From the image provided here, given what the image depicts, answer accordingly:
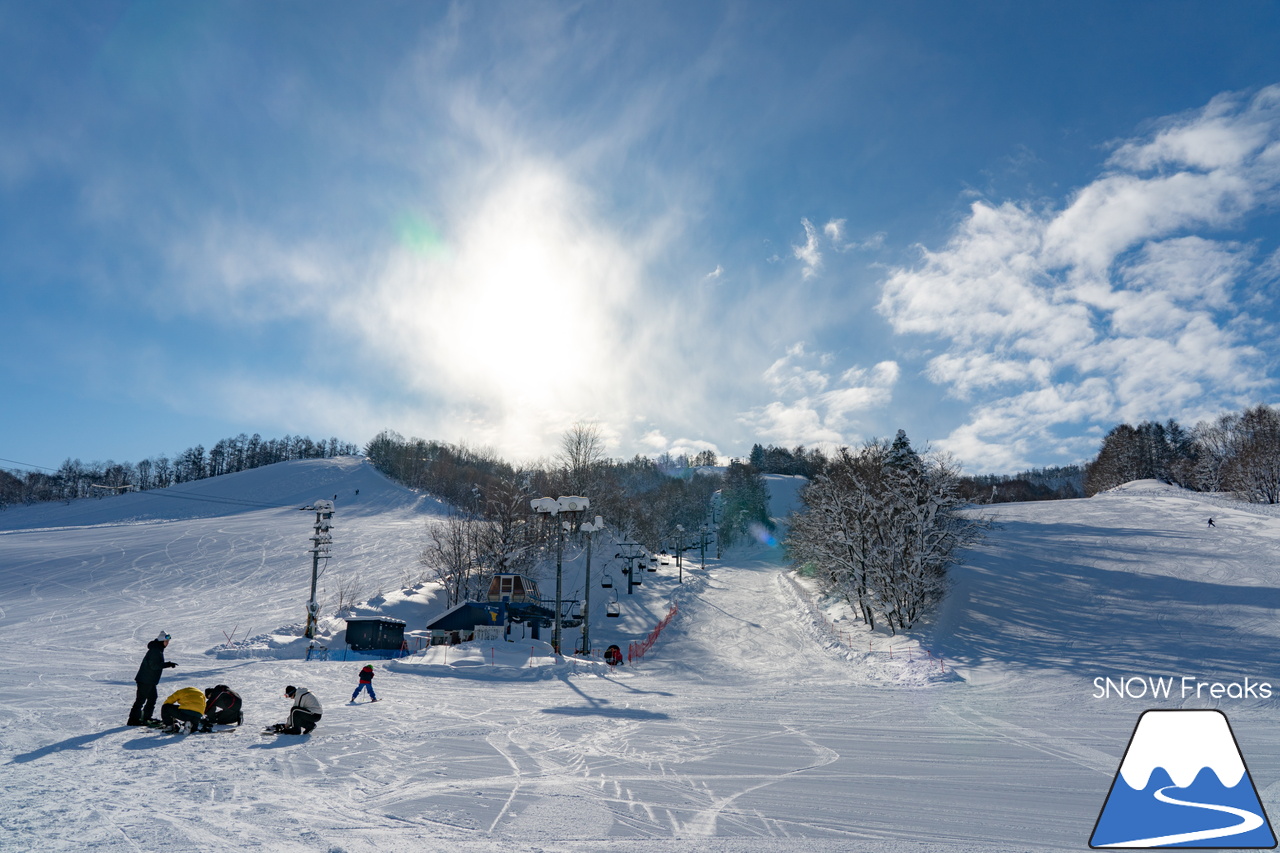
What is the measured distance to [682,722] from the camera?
1388cm

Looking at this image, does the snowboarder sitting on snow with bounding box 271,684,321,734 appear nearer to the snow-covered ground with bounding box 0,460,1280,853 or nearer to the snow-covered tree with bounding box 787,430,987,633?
the snow-covered ground with bounding box 0,460,1280,853

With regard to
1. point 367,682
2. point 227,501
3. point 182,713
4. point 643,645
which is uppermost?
point 227,501

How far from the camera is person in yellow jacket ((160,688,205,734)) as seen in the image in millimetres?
11117

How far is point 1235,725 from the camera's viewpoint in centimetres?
1404

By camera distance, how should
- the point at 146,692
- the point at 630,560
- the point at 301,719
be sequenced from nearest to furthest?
the point at 301,719
the point at 146,692
the point at 630,560

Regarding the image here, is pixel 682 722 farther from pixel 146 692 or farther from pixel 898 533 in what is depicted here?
pixel 898 533

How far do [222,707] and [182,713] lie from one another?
2.16 ft

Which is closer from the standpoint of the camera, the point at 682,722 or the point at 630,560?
the point at 682,722

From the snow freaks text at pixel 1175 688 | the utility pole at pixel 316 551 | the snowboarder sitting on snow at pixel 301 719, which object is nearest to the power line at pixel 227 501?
the utility pole at pixel 316 551

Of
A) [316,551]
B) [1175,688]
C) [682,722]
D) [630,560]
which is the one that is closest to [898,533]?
[1175,688]

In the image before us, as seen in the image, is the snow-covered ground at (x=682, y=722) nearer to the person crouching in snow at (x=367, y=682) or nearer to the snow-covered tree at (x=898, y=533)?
the person crouching in snow at (x=367, y=682)

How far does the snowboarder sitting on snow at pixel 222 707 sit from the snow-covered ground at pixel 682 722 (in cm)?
45

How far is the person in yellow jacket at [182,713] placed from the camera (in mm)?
11117

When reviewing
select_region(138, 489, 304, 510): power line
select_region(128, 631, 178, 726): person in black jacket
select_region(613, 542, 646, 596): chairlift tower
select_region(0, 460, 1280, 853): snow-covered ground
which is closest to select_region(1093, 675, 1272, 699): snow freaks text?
select_region(0, 460, 1280, 853): snow-covered ground
